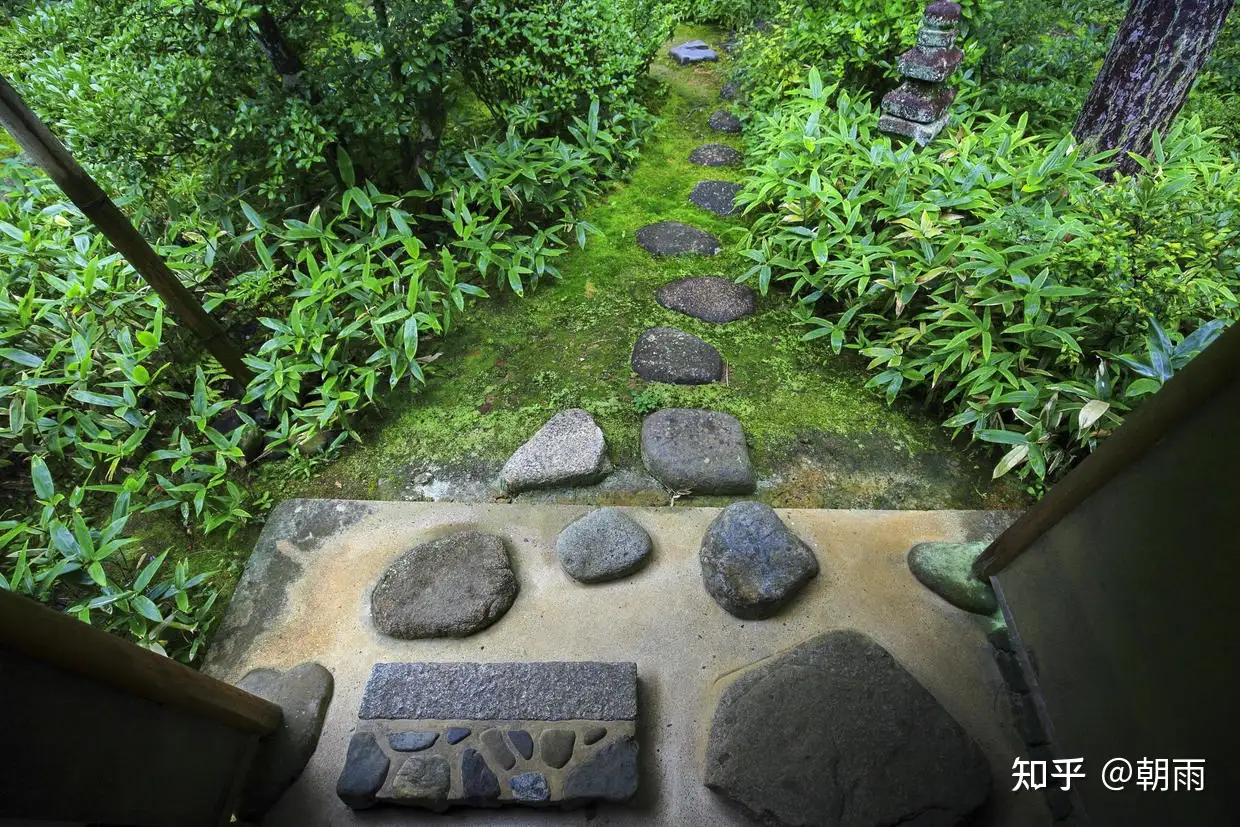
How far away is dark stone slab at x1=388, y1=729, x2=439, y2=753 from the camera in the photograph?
202 cm

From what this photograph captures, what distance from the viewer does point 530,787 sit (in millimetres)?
1922

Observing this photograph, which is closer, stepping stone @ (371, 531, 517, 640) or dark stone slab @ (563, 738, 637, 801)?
dark stone slab @ (563, 738, 637, 801)

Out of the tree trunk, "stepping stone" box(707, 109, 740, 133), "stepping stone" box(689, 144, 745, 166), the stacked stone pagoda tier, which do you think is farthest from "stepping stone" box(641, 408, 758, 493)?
"stepping stone" box(707, 109, 740, 133)

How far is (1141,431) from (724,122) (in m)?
4.65

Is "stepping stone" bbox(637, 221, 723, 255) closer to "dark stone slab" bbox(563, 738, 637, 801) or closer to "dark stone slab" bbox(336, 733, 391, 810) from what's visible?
"dark stone slab" bbox(563, 738, 637, 801)

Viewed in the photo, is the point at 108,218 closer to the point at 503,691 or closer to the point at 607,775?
the point at 503,691

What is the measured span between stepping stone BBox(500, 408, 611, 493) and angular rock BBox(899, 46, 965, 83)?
9.97ft

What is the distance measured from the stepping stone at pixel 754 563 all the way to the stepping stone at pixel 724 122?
160 inches

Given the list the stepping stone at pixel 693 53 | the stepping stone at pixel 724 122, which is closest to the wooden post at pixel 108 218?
the stepping stone at pixel 724 122

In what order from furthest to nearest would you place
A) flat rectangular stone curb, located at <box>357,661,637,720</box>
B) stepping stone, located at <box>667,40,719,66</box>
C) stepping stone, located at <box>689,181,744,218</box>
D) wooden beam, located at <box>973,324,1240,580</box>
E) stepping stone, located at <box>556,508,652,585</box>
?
stepping stone, located at <box>667,40,719,66</box>
stepping stone, located at <box>689,181,744,218</box>
stepping stone, located at <box>556,508,652,585</box>
flat rectangular stone curb, located at <box>357,661,637,720</box>
wooden beam, located at <box>973,324,1240,580</box>

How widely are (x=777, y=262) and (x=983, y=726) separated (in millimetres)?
2507

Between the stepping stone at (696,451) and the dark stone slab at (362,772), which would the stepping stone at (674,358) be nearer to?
the stepping stone at (696,451)

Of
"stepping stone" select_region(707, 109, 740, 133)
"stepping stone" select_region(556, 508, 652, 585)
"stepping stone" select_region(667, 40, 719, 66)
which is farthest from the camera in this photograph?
"stepping stone" select_region(667, 40, 719, 66)

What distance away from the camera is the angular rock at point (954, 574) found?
230cm
